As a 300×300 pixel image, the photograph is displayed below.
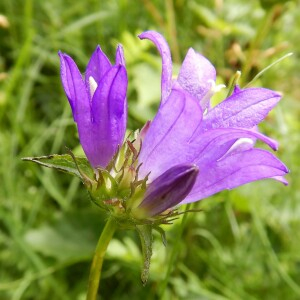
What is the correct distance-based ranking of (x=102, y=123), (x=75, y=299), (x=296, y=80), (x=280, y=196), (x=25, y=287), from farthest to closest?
(x=296, y=80) < (x=280, y=196) < (x=75, y=299) < (x=25, y=287) < (x=102, y=123)

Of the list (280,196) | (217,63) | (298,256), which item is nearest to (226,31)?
(217,63)

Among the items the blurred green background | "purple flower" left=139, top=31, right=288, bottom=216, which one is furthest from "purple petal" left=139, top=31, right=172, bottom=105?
the blurred green background

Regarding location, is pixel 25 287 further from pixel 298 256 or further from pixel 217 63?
pixel 217 63

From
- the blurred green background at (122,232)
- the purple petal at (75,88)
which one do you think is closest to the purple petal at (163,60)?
the purple petal at (75,88)

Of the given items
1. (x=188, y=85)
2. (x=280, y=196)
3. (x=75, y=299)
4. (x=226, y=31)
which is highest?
(x=226, y=31)

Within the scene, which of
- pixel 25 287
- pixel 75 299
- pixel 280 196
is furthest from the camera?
pixel 280 196

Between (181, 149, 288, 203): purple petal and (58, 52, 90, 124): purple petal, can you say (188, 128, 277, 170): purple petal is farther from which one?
(58, 52, 90, 124): purple petal

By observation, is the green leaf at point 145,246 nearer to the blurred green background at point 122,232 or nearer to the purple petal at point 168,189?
the purple petal at point 168,189
